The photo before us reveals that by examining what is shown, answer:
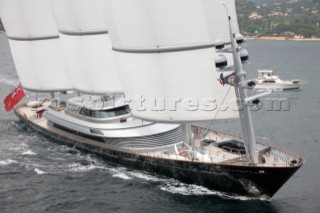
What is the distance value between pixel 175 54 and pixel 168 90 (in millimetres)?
2625

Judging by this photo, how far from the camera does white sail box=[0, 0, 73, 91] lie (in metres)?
48.9

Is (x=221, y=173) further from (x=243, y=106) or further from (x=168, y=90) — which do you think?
(x=168, y=90)

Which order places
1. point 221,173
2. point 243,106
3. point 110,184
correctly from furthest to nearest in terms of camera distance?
point 110,184 → point 221,173 → point 243,106

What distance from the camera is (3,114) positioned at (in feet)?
199

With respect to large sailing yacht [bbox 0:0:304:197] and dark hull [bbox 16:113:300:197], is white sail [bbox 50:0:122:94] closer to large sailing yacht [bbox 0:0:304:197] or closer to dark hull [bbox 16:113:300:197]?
large sailing yacht [bbox 0:0:304:197]

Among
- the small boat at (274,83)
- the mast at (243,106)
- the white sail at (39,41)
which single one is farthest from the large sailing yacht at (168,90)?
the small boat at (274,83)

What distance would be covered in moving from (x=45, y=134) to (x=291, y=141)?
82.2ft

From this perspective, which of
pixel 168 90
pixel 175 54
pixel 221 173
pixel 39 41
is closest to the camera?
pixel 175 54

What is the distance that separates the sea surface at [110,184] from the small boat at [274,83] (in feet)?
88.7

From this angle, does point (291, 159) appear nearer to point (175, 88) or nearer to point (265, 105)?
point (175, 88)

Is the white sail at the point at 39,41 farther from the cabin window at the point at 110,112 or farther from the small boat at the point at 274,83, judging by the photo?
the small boat at the point at 274,83

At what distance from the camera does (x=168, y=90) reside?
109 ft

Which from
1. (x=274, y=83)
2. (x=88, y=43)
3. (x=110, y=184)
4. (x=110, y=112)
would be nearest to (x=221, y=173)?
(x=110, y=184)

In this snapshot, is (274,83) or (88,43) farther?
(274,83)
